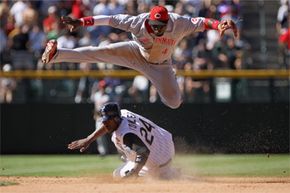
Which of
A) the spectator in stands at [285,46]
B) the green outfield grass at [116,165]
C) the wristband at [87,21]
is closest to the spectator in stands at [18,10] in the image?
the green outfield grass at [116,165]

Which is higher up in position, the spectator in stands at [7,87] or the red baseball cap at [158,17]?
the red baseball cap at [158,17]

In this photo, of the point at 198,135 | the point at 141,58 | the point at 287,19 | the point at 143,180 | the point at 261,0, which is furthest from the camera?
the point at 261,0

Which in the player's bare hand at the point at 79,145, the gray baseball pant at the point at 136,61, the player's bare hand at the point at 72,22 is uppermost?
the player's bare hand at the point at 72,22

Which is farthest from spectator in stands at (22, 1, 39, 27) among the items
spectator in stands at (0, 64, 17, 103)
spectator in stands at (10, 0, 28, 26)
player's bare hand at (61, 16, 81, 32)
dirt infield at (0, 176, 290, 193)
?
player's bare hand at (61, 16, 81, 32)

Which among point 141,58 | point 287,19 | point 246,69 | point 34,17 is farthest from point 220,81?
point 141,58

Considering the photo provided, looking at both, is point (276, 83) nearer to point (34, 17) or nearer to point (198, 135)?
point (198, 135)

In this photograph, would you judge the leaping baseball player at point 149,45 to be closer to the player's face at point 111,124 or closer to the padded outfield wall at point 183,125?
the player's face at point 111,124

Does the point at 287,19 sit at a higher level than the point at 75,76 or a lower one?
higher
